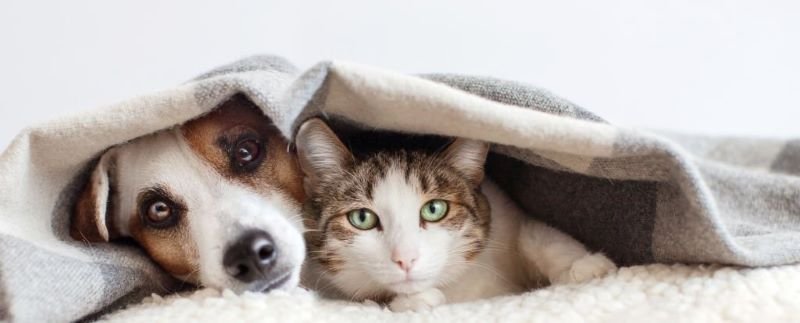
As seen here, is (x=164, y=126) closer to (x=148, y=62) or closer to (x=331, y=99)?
(x=331, y=99)

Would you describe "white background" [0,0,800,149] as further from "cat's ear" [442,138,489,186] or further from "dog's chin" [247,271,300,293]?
"dog's chin" [247,271,300,293]

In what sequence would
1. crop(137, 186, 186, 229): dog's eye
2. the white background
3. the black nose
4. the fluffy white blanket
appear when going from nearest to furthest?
the fluffy white blanket < the black nose < crop(137, 186, 186, 229): dog's eye < the white background

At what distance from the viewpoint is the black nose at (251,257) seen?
97 cm

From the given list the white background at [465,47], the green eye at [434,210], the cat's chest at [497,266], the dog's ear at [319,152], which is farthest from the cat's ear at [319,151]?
the white background at [465,47]

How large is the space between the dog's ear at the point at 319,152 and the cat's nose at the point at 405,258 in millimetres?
214

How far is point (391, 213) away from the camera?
1.08 metres

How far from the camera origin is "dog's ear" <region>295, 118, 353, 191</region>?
43.0 inches

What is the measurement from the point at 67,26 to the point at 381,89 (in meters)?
1.34

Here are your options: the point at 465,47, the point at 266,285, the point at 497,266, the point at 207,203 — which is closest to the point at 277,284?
the point at 266,285

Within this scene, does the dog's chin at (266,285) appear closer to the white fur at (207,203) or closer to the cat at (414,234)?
the white fur at (207,203)

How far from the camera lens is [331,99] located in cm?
95

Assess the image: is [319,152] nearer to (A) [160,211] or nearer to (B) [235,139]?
(B) [235,139]

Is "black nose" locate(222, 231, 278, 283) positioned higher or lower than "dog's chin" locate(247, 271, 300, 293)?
higher

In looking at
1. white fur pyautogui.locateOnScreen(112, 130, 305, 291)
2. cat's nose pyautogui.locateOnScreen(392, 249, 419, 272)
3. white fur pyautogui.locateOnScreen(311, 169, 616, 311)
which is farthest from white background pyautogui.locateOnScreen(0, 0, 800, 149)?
cat's nose pyautogui.locateOnScreen(392, 249, 419, 272)
